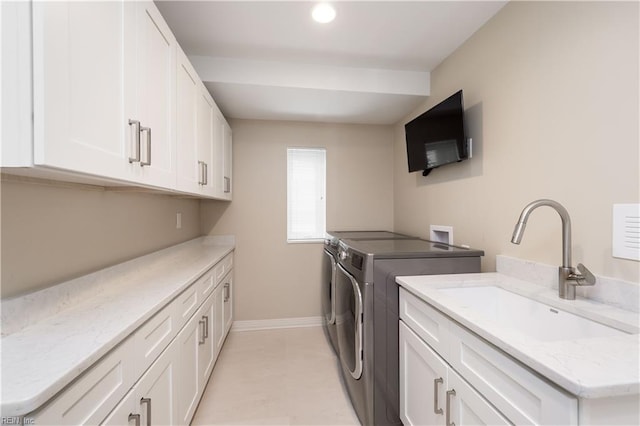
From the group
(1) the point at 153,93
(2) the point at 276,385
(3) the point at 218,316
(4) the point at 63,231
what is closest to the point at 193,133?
(1) the point at 153,93

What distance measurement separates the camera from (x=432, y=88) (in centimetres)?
236

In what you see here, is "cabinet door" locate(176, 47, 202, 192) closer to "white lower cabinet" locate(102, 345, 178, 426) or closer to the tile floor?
"white lower cabinet" locate(102, 345, 178, 426)

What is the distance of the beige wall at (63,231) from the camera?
923mm

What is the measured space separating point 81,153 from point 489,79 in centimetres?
208

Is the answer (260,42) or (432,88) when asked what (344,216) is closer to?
(432,88)

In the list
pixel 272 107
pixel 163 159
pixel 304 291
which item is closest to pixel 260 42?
pixel 272 107

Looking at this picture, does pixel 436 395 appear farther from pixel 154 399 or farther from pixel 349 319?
pixel 154 399

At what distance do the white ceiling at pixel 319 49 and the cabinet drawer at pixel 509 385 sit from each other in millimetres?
1791

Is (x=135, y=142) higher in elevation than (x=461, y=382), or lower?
higher

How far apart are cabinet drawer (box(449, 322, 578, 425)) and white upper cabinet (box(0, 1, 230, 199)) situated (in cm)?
133

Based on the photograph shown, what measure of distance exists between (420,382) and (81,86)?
5.63 feet

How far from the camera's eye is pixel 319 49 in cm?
204

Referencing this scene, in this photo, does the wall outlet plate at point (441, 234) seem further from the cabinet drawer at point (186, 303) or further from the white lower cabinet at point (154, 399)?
the white lower cabinet at point (154, 399)

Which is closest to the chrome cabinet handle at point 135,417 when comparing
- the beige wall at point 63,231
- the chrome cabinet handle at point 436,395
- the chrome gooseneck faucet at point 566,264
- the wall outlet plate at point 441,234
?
the beige wall at point 63,231
